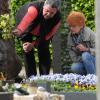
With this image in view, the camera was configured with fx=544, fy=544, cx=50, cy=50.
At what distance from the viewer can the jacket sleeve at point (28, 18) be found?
8.01m

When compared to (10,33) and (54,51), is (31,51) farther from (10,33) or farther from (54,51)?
(54,51)

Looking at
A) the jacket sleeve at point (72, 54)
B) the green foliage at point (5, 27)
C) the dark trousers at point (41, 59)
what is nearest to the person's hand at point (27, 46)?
the dark trousers at point (41, 59)

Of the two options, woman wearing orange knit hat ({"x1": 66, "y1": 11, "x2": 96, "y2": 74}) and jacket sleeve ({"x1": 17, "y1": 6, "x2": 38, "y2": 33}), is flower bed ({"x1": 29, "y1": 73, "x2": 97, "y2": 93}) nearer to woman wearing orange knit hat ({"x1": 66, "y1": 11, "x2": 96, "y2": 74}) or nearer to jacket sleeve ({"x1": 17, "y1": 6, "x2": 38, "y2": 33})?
woman wearing orange knit hat ({"x1": 66, "y1": 11, "x2": 96, "y2": 74})

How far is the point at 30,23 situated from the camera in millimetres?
8055

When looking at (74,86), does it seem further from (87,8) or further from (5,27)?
(87,8)

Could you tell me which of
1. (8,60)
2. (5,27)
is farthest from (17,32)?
(8,60)

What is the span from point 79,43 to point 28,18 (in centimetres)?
91

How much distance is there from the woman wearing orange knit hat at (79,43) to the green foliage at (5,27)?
39.5 inches

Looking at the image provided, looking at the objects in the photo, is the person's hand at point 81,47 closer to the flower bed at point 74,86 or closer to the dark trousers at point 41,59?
the dark trousers at point 41,59

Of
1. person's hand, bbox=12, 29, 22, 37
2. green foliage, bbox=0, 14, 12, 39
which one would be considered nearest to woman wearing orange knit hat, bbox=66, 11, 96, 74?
person's hand, bbox=12, 29, 22, 37

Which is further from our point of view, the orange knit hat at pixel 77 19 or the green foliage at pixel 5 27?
the orange knit hat at pixel 77 19

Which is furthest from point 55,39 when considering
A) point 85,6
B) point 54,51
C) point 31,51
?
point 85,6

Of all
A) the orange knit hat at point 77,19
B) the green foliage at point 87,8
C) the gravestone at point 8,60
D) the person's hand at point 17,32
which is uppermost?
the green foliage at point 87,8

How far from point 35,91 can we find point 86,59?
3.03 metres
